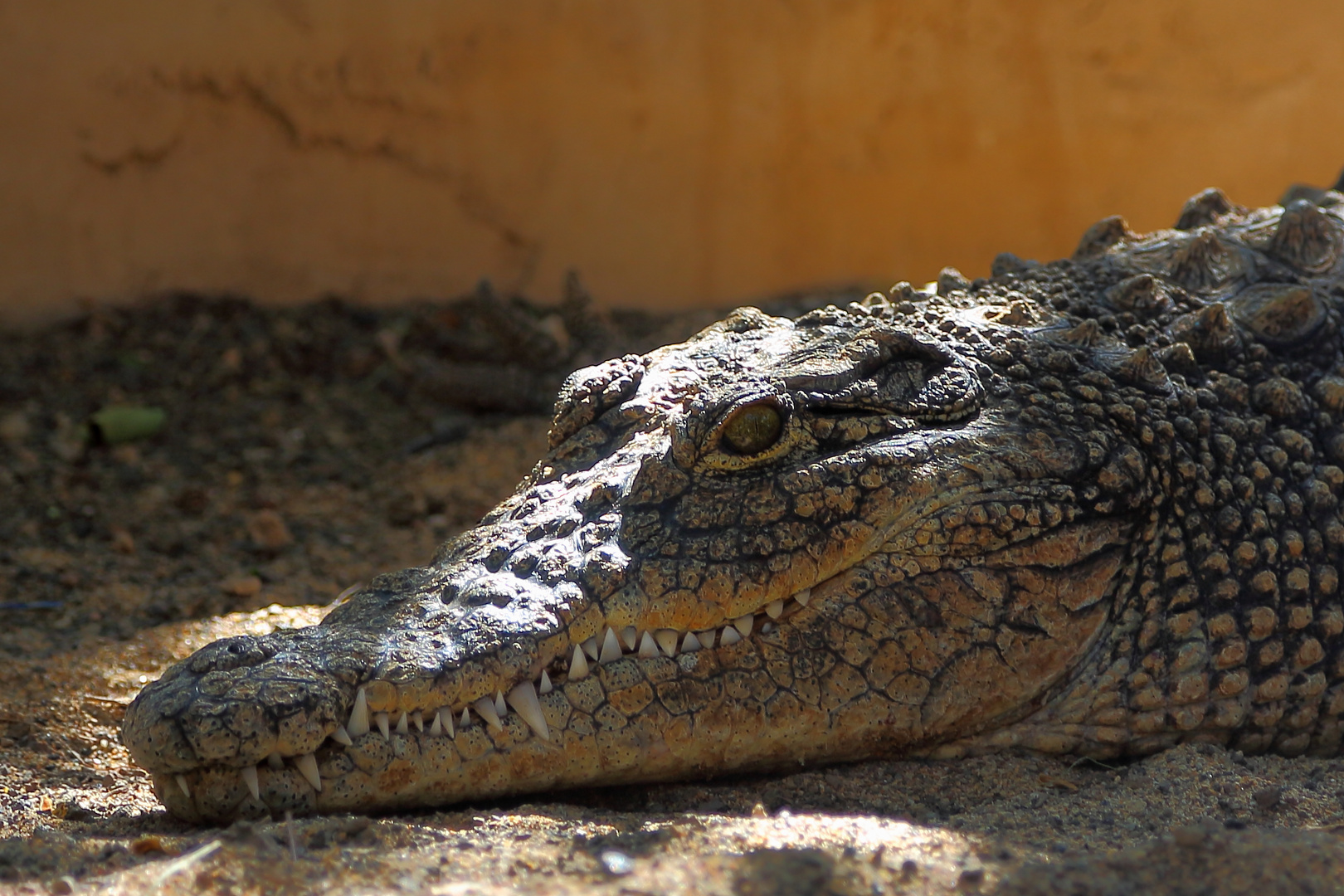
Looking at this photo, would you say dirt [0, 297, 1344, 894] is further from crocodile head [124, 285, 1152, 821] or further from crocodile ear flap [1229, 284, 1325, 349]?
crocodile ear flap [1229, 284, 1325, 349]

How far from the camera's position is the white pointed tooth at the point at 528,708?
2346 mm

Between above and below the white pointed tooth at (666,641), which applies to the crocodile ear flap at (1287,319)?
above

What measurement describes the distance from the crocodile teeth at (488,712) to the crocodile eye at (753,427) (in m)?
0.76

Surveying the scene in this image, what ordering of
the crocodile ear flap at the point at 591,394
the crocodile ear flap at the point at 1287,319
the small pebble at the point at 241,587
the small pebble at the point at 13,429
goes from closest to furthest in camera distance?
the crocodile ear flap at the point at 591,394 → the crocodile ear flap at the point at 1287,319 → the small pebble at the point at 241,587 → the small pebble at the point at 13,429

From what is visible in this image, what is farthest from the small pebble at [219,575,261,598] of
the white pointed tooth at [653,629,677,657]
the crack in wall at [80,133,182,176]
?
the crack in wall at [80,133,182,176]

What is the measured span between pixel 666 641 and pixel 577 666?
202mm

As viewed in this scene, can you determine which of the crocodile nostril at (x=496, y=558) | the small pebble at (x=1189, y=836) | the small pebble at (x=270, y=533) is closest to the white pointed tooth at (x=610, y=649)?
the crocodile nostril at (x=496, y=558)

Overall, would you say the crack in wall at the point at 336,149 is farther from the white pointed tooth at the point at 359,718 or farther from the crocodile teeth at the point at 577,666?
the white pointed tooth at the point at 359,718

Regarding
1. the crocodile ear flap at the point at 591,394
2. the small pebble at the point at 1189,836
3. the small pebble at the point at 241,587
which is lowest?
the small pebble at the point at 1189,836

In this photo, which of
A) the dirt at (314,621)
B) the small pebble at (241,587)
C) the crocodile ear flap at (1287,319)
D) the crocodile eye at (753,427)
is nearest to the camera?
the dirt at (314,621)

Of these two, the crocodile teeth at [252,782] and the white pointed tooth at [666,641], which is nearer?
the crocodile teeth at [252,782]

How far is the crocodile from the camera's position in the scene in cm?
226

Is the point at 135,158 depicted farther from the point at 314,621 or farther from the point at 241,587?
the point at 314,621

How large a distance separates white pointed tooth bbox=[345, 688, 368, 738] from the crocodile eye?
0.94 meters
